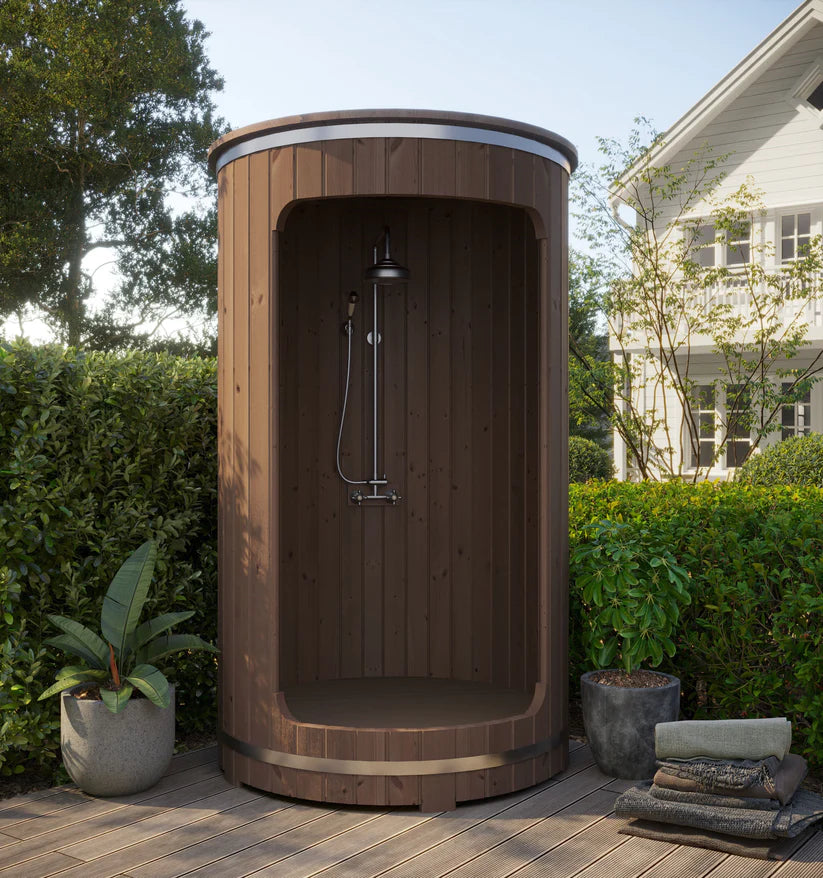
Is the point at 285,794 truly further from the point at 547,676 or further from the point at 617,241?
the point at 617,241

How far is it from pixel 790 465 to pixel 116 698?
6.07 m

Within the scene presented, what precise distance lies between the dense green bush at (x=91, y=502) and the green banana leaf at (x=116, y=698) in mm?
373

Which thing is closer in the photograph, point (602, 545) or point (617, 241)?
point (602, 545)

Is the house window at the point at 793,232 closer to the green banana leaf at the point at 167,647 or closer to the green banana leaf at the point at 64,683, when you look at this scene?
the green banana leaf at the point at 167,647

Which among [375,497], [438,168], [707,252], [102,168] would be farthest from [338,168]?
[102,168]

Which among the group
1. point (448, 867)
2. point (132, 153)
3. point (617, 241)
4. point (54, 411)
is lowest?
point (448, 867)

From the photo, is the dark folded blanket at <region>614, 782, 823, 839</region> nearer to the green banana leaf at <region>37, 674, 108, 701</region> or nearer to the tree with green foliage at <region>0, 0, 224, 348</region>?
the green banana leaf at <region>37, 674, 108, 701</region>

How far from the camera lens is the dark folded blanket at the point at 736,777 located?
9.89 ft

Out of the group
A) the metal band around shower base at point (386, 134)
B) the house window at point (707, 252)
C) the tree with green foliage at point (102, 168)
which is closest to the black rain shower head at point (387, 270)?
the metal band around shower base at point (386, 134)

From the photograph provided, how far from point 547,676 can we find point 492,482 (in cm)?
103

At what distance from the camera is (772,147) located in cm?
1133

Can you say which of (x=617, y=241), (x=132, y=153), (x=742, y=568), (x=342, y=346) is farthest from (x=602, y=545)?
(x=132, y=153)

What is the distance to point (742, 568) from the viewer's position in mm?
3668

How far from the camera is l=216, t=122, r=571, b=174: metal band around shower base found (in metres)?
3.33
